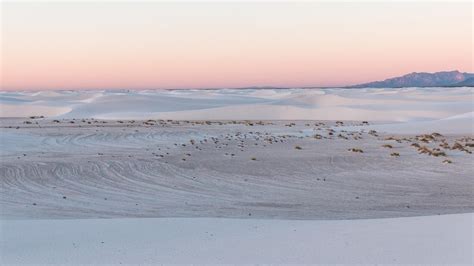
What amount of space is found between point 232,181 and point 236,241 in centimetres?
745

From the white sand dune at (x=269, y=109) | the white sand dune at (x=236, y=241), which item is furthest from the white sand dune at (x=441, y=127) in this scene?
the white sand dune at (x=236, y=241)

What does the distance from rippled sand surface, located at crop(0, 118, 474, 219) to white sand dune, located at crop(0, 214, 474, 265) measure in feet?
6.22

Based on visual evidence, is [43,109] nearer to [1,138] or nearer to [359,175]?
[1,138]

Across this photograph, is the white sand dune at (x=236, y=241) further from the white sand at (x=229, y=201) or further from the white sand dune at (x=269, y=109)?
the white sand dune at (x=269, y=109)

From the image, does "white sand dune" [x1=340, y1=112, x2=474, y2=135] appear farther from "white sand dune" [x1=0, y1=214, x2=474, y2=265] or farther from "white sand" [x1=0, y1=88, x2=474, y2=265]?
"white sand dune" [x1=0, y1=214, x2=474, y2=265]

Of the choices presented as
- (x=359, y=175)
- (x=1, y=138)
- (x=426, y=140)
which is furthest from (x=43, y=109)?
(x=359, y=175)

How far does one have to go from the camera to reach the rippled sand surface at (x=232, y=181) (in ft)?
38.9

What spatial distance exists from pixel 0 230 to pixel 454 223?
247 inches

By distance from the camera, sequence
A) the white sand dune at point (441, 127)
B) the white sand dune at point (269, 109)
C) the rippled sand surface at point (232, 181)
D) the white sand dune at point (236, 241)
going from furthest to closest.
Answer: the white sand dune at point (269, 109)
the white sand dune at point (441, 127)
the rippled sand surface at point (232, 181)
the white sand dune at point (236, 241)

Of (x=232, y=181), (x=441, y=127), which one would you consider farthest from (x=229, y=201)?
(x=441, y=127)

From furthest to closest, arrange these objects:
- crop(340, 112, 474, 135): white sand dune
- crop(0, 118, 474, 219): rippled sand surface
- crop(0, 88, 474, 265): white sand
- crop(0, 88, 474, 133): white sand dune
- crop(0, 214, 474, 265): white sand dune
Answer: crop(0, 88, 474, 133): white sand dune → crop(340, 112, 474, 135): white sand dune → crop(0, 118, 474, 219): rippled sand surface → crop(0, 88, 474, 265): white sand → crop(0, 214, 474, 265): white sand dune

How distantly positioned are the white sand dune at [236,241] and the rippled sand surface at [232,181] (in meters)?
1.90

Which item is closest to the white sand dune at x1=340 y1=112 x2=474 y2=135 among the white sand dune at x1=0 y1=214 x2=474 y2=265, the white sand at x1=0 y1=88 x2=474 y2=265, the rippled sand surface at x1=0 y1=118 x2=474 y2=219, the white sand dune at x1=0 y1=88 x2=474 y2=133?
the white sand at x1=0 y1=88 x2=474 y2=265

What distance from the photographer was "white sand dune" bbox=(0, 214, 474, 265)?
7.00 metres
